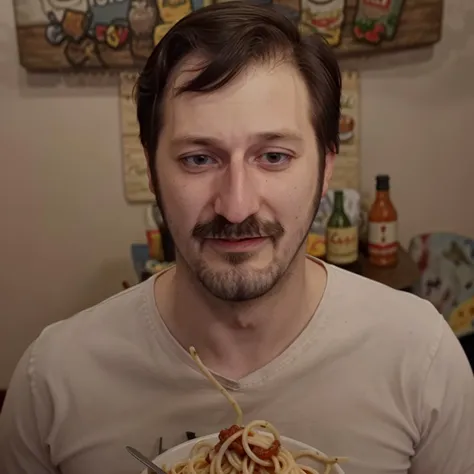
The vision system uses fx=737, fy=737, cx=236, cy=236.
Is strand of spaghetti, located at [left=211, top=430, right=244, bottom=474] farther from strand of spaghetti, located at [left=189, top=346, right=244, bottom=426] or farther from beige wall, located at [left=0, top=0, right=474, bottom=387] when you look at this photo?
beige wall, located at [left=0, top=0, right=474, bottom=387]

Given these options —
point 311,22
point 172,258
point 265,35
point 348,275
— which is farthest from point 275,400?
point 311,22

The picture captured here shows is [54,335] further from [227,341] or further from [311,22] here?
[311,22]

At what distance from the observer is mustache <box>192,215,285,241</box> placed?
39.5 inches

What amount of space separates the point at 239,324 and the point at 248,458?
275mm

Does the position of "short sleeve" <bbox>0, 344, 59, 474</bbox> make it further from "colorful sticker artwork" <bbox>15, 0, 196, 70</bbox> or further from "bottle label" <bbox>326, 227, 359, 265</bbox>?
"colorful sticker artwork" <bbox>15, 0, 196, 70</bbox>

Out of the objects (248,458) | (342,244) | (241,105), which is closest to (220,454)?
(248,458)

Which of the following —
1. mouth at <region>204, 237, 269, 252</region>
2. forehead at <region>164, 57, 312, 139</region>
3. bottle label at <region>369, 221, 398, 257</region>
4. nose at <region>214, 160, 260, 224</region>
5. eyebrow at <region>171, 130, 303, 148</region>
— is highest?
forehead at <region>164, 57, 312, 139</region>

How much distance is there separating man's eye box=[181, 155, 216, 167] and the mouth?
0.35 feet

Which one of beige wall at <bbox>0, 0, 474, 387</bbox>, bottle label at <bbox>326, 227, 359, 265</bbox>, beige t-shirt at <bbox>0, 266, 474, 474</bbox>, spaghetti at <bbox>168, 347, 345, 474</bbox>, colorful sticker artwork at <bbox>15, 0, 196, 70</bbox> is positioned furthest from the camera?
beige wall at <bbox>0, 0, 474, 387</bbox>

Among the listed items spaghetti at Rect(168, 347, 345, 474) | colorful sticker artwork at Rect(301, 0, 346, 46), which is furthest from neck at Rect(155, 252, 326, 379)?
colorful sticker artwork at Rect(301, 0, 346, 46)

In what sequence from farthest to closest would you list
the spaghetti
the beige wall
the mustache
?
1. the beige wall
2. the mustache
3. the spaghetti

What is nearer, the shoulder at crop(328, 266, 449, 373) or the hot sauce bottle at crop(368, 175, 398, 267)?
the shoulder at crop(328, 266, 449, 373)

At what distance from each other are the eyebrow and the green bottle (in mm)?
1113

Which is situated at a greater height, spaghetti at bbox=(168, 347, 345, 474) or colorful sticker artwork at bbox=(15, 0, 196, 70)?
colorful sticker artwork at bbox=(15, 0, 196, 70)
